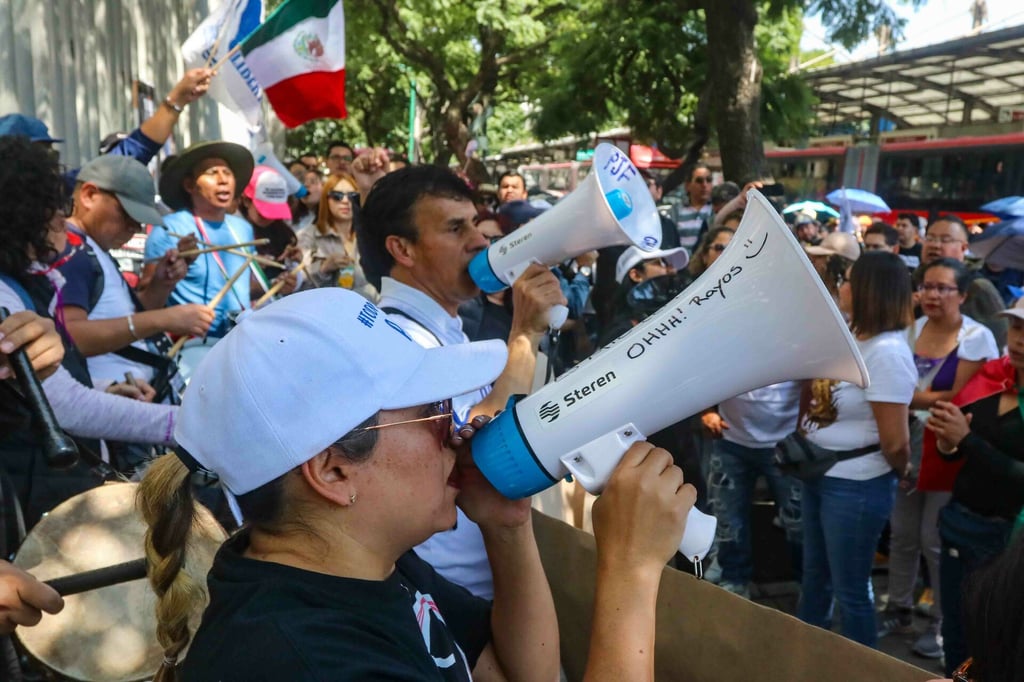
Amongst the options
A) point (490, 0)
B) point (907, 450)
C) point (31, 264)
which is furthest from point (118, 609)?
point (490, 0)

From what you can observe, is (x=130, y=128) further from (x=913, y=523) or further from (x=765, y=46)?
(x=765, y=46)

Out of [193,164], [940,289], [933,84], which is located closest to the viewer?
[940,289]

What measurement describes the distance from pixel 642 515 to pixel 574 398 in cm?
24

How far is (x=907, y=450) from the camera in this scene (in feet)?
10.7

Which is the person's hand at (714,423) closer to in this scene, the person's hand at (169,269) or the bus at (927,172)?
the person's hand at (169,269)

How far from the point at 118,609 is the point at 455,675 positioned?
1153 millimetres

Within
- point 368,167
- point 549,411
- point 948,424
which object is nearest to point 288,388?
point 549,411

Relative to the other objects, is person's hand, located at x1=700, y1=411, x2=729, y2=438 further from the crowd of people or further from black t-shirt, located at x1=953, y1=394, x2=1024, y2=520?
black t-shirt, located at x1=953, y1=394, x2=1024, y2=520

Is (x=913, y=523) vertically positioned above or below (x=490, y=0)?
below

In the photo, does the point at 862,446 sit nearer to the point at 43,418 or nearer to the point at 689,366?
the point at 689,366

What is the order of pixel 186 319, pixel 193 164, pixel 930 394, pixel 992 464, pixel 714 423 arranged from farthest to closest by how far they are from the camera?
pixel 193 164
pixel 714 423
pixel 930 394
pixel 186 319
pixel 992 464

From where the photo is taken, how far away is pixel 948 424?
10.0ft

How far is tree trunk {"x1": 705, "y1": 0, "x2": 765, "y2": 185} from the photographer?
10.4m

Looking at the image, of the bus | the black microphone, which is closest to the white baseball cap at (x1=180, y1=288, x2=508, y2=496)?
the black microphone
